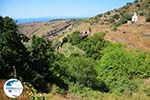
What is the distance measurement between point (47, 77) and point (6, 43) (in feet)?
16.2

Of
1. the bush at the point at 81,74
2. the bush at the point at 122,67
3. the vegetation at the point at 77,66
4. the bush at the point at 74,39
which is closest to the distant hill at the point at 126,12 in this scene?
the bush at the point at 74,39

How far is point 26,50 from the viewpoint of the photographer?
28500 mm

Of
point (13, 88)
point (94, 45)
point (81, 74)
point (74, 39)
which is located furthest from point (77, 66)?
point (13, 88)

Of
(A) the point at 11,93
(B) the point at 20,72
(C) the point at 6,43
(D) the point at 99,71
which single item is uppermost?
(A) the point at 11,93

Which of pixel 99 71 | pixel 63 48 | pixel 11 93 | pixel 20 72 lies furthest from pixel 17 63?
pixel 63 48

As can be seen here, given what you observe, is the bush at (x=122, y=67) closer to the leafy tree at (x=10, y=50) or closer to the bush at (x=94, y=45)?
the bush at (x=94, y=45)

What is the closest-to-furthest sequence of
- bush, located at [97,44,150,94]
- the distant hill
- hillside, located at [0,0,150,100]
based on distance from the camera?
hillside, located at [0,0,150,100], bush, located at [97,44,150,94], the distant hill

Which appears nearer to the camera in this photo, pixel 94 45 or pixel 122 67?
pixel 122 67

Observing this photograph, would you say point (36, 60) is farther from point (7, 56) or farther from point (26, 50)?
point (7, 56)

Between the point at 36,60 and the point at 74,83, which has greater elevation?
the point at 36,60

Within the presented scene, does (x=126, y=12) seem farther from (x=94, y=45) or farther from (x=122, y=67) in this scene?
(x=122, y=67)

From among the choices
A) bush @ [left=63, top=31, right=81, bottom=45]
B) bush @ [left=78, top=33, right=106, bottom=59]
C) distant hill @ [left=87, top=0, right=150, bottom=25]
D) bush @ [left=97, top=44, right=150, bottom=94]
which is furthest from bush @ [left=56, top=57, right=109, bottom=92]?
distant hill @ [left=87, top=0, right=150, bottom=25]

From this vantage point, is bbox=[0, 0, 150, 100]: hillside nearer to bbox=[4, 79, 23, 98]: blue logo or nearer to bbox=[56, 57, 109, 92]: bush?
bbox=[56, 57, 109, 92]: bush

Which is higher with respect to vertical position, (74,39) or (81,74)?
(81,74)
